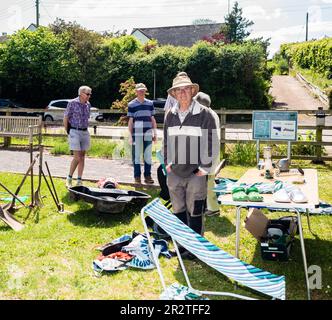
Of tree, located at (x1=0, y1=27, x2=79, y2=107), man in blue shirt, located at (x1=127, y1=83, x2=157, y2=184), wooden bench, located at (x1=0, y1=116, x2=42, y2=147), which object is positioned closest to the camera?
man in blue shirt, located at (x1=127, y1=83, x2=157, y2=184)

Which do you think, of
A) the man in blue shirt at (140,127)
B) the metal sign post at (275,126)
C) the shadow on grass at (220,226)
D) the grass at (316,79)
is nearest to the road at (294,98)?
the grass at (316,79)

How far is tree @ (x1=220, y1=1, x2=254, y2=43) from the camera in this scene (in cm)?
4394

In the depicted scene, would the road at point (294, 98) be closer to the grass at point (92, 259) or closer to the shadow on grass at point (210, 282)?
the grass at point (92, 259)

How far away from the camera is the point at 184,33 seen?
48.5 m

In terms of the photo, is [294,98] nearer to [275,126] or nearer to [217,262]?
[275,126]

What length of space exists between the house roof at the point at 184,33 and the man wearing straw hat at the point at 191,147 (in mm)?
43735

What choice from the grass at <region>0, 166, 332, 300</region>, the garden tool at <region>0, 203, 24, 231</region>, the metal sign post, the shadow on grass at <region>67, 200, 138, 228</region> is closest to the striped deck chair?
the grass at <region>0, 166, 332, 300</region>

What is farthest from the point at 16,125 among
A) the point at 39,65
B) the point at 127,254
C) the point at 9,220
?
the point at 39,65

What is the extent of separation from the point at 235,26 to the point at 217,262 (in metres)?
43.4

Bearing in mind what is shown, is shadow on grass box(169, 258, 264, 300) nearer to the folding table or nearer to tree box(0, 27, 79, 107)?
the folding table

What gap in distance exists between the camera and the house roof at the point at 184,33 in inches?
1873

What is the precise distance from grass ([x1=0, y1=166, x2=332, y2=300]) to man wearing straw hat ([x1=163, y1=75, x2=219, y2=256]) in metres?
0.75

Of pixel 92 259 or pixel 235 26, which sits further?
pixel 235 26

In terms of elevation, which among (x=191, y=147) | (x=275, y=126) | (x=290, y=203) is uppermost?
(x=275, y=126)
